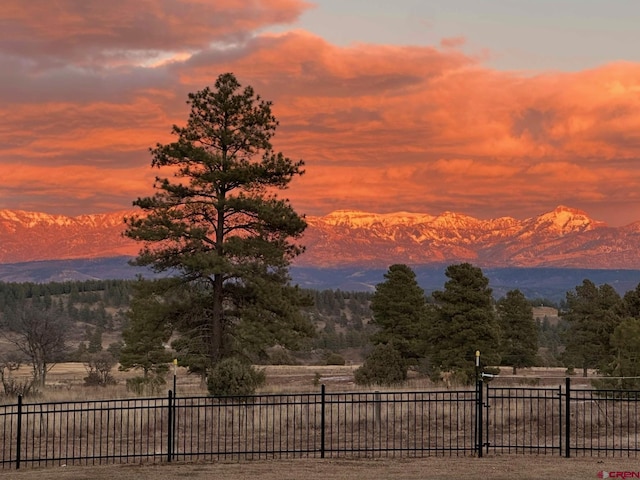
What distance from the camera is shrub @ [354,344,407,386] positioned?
176 feet

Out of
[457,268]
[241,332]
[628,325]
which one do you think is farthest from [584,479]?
[457,268]

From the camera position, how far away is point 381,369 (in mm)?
53906

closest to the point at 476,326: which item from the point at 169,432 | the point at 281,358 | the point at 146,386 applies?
the point at 146,386

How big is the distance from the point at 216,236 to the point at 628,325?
20217 mm

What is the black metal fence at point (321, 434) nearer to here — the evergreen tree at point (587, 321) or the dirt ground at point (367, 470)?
the dirt ground at point (367, 470)

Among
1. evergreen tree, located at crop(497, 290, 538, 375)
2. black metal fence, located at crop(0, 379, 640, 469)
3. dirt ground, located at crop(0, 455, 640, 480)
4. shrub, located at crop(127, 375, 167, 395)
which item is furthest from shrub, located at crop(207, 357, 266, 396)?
evergreen tree, located at crop(497, 290, 538, 375)

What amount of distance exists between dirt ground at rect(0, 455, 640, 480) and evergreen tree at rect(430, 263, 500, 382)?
33.0 metres

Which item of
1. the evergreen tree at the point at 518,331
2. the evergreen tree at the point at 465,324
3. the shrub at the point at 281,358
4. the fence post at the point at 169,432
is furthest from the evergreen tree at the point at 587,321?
the fence post at the point at 169,432

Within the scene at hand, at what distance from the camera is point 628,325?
121 feet

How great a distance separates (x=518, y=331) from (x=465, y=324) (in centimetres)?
2758

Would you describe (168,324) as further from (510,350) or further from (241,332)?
(510,350)

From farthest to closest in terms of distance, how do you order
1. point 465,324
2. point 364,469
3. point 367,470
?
point 465,324, point 364,469, point 367,470

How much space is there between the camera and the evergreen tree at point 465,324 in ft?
182

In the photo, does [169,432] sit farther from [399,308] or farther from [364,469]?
[399,308]
